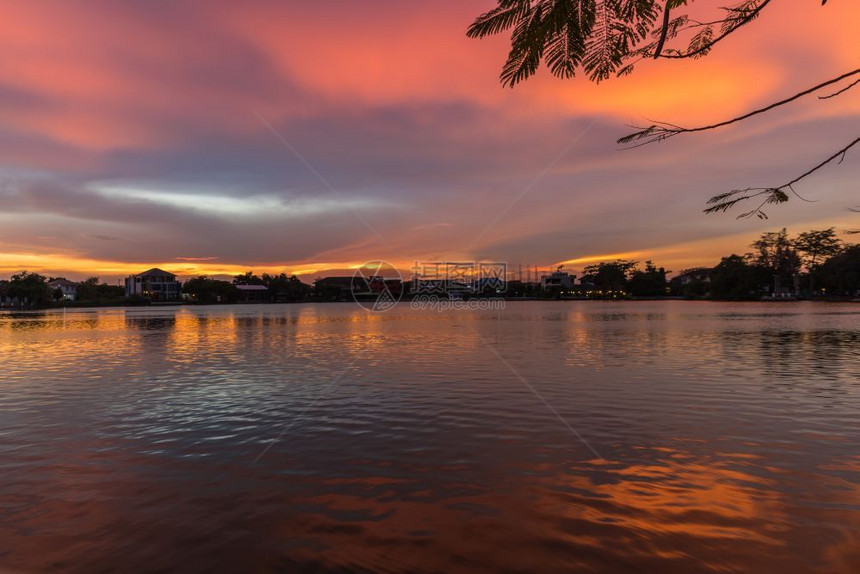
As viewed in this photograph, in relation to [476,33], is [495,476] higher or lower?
lower

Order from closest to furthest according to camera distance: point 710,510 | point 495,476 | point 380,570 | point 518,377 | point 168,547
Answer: point 380,570 → point 168,547 → point 710,510 → point 495,476 → point 518,377

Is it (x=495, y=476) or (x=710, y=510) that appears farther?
(x=495, y=476)

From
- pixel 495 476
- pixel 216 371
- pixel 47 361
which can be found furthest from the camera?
pixel 47 361

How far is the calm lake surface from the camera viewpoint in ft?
20.2

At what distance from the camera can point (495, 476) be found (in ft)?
28.8

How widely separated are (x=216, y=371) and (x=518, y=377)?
1426 centimetres

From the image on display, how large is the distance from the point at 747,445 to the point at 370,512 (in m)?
8.51

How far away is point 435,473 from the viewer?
353 inches

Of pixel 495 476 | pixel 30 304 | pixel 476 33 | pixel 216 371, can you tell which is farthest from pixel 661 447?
pixel 30 304

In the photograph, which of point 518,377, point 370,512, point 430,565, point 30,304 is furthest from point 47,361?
point 30,304

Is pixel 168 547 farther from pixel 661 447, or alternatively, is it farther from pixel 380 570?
pixel 661 447

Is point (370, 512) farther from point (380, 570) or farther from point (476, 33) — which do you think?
point (476, 33)

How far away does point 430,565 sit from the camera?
19.3ft

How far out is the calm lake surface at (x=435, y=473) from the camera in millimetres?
6168
